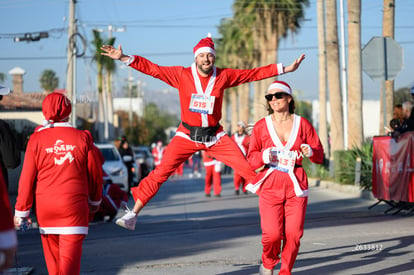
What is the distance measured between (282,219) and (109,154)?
1767cm

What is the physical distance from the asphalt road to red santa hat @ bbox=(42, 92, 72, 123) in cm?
259

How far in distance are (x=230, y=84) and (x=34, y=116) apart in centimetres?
2657

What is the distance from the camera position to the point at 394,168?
561 inches

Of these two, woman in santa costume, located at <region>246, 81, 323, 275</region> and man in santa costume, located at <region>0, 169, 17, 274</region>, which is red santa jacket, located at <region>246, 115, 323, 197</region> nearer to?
woman in santa costume, located at <region>246, 81, 323, 275</region>

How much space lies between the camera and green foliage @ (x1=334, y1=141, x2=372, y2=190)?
60.9 ft

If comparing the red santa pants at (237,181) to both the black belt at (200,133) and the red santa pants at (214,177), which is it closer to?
the red santa pants at (214,177)

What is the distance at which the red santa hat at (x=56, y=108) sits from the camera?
20.4ft

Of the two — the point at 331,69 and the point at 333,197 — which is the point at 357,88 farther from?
the point at 333,197

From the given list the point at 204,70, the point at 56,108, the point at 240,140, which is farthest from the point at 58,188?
the point at 240,140

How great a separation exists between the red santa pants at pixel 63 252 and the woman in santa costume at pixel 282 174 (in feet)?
5.92

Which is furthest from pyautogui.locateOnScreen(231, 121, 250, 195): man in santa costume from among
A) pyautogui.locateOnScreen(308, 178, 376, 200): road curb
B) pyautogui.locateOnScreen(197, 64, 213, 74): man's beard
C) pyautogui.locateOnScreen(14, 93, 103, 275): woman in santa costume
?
pyautogui.locateOnScreen(14, 93, 103, 275): woman in santa costume

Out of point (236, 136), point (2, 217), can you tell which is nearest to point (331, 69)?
point (236, 136)

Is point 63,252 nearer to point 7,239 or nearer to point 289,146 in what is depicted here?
point 289,146

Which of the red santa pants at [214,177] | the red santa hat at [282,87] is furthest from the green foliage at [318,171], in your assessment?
the red santa hat at [282,87]
